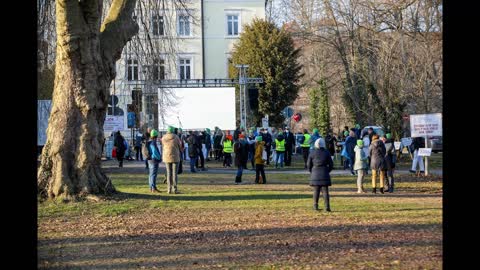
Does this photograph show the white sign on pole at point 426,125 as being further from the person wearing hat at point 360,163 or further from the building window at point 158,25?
the building window at point 158,25

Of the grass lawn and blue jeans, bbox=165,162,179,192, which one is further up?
blue jeans, bbox=165,162,179,192

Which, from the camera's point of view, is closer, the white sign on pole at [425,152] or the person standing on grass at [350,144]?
the white sign on pole at [425,152]

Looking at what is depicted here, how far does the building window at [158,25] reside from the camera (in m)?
21.2

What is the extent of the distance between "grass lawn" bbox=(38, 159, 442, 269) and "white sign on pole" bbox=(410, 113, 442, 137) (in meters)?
2.64

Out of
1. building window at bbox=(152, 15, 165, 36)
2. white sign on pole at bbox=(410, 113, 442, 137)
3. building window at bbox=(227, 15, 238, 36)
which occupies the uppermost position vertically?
building window at bbox=(227, 15, 238, 36)

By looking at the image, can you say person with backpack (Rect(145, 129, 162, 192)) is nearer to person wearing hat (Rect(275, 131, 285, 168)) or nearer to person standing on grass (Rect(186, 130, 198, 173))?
person standing on grass (Rect(186, 130, 198, 173))

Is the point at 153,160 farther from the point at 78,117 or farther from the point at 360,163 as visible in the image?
the point at 360,163

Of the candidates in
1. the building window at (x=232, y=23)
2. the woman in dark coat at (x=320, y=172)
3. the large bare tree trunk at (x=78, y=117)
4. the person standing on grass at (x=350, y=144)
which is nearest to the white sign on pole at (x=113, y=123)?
the person standing on grass at (x=350, y=144)

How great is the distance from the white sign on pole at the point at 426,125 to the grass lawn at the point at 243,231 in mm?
2636

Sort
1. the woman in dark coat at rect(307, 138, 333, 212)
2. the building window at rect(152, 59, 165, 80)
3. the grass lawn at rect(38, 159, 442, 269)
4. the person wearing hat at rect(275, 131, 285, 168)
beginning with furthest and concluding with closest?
1. the person wearing hat at rect(275, 131, 285, 168)
2. the building window at rect(152, 59, 165, 80)
3. the woman in dark coat at rect(307, 138, 333, 212)
4. the grass lawn at rect(38, 159, 442, 269)

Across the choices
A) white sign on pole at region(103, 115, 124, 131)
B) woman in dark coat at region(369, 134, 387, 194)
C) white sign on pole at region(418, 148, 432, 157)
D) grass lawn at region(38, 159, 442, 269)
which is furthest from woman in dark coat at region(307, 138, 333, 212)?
white sign on pole at region(103, 115, 124, 131)

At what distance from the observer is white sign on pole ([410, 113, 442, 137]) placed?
74.2 feet
